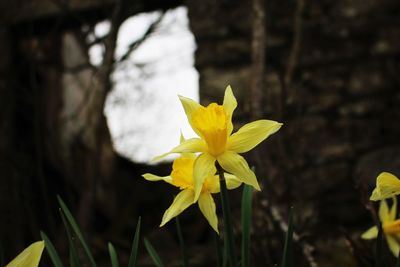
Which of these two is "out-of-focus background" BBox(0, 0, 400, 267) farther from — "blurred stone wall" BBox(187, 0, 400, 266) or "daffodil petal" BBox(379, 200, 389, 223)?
"daffodil petal" BBox(379, 200, 389, 223)

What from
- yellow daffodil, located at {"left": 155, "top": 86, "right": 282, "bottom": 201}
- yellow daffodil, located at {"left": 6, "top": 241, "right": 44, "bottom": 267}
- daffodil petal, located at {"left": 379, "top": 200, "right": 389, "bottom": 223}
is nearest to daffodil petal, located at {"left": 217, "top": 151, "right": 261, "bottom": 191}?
yellow daffodil, located at {"left": 155, "top": 86, "right": 282, "bottom": 201}

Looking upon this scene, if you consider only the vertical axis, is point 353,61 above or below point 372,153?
above

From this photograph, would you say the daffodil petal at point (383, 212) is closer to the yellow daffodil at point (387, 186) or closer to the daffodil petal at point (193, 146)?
the yellow daffodil at point (387, 186)

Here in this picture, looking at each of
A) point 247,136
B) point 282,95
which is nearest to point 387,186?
point 247,136

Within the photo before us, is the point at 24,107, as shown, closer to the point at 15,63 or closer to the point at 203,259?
the point at 15,63

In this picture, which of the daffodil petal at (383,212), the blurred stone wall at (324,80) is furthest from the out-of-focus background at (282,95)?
the daffodil petal at (383,212)

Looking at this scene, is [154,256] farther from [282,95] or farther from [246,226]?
[282,95]

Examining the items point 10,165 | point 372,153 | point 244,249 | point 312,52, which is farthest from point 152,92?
point 244,249
